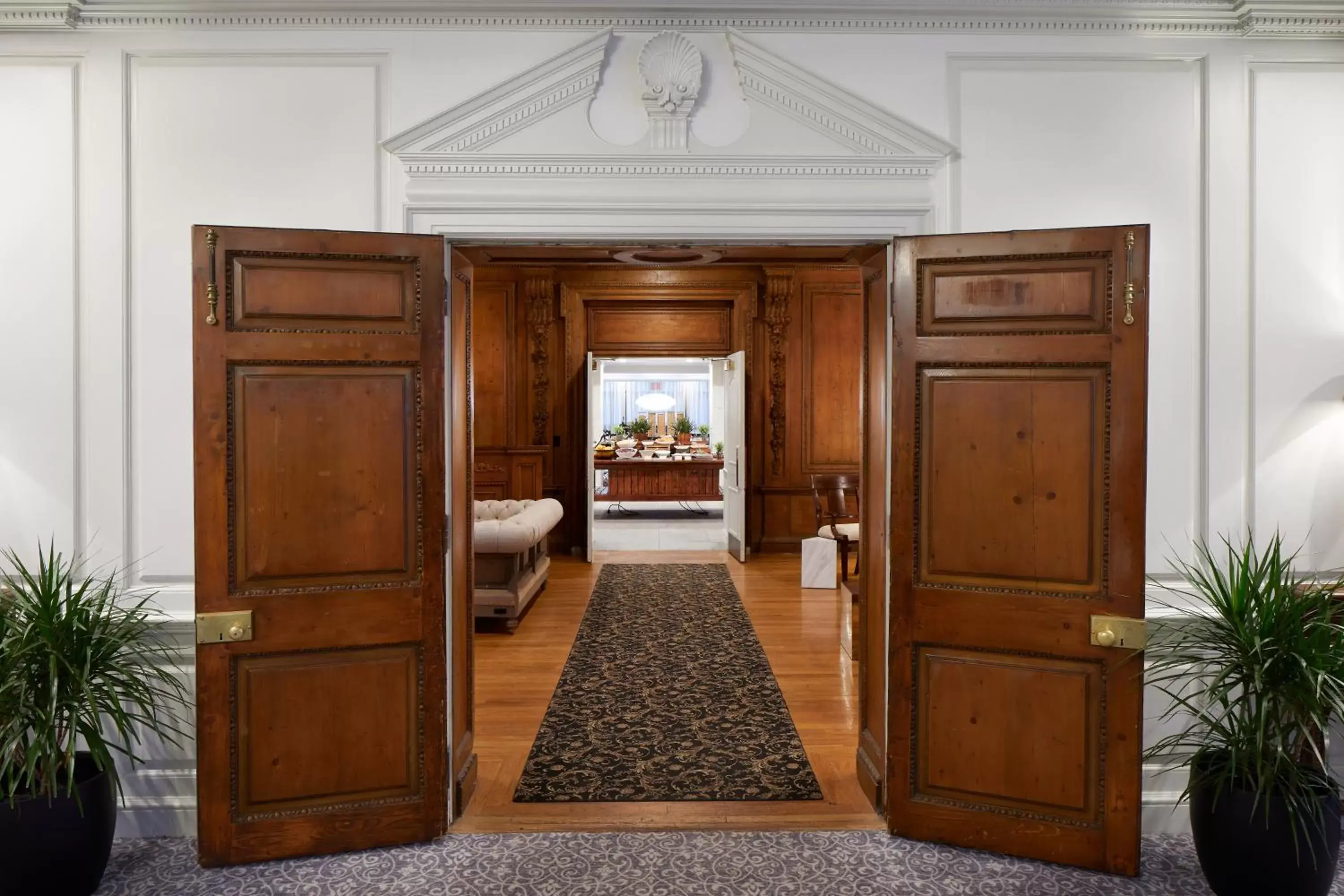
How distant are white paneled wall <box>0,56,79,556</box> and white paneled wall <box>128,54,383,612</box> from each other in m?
0.22

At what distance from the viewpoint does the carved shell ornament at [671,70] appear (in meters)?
2.96

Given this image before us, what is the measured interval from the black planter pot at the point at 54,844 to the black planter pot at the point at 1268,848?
3.58 meters

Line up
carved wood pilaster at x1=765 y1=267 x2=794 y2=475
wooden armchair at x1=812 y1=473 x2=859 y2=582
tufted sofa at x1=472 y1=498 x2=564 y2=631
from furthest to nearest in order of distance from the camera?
carved wood pilaster at x1=765 y1=267 x2=794 y2=475
wooden armchair at x1=812 y1=473 x2=859 y2=582
tufted sofa at x1=472 y1=498 x2=564 y2=631

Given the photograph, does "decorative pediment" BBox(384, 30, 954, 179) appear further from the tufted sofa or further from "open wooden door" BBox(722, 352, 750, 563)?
"open wooden door" BBox(722, 352, 750, 563)

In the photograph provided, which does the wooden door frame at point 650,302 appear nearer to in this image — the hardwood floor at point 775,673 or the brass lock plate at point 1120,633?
the hardwood floor at point 775,673

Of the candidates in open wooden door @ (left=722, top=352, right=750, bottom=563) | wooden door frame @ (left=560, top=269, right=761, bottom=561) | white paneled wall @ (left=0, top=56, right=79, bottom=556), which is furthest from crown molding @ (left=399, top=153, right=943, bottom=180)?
wooden door frame @ (left=560, top=269, right=761, bottom=561)

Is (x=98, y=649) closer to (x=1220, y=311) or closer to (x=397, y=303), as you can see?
(x=397, y=303)

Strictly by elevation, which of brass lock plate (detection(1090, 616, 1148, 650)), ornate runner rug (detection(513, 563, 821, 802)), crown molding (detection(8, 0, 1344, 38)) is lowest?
ornate runner rug (detection(513, 563, 821, 802))

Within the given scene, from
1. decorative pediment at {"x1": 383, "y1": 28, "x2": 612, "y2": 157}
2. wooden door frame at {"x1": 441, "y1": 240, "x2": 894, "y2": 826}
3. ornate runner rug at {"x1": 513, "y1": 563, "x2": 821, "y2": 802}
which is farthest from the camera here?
ornate runner rug at {"x1": 513, "y1": 563, "x2": 821, "y2": 802}

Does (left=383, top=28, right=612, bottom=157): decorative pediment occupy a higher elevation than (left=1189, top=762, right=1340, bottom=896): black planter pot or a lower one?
higher

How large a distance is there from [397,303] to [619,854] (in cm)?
211

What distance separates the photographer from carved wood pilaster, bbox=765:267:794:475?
8969mm

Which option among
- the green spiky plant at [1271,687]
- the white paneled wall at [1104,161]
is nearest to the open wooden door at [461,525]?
the white paneled wall at [1104,161]

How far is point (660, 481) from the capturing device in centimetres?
1296
